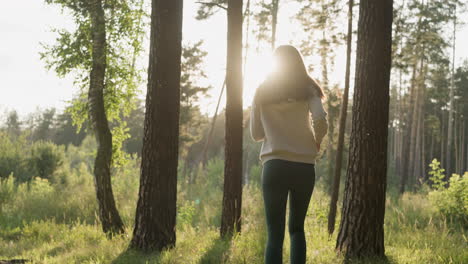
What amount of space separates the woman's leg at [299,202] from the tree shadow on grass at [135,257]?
2.11 metres

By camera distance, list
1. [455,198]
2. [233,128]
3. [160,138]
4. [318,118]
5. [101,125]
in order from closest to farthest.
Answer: [318,118] → [160,138] → [233,128] → [101,125] → [455,198]

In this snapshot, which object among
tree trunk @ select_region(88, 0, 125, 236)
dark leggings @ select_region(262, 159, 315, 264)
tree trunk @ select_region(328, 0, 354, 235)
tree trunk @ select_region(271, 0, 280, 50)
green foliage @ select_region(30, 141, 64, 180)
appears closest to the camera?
dark leggings @ select_region(262, 159, 315, 264)

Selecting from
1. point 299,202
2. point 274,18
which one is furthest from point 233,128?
point 274,18

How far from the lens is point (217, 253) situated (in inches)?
198

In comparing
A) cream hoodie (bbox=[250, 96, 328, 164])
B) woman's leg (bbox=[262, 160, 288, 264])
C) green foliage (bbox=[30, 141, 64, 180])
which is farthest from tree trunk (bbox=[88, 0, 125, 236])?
green foliage (bbox=[30, 141, 64, 180])

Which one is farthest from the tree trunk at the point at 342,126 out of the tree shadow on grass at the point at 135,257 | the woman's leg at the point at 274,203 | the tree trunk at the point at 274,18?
the tree trunk at the point at 274,18

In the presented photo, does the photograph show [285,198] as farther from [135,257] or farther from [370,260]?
[135,257]

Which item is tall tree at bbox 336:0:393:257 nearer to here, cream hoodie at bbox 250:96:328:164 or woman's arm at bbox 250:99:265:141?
cream hoodie at bbox 250:96:328:164

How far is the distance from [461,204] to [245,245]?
25.8 feet

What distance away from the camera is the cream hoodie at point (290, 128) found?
3223 millimetres

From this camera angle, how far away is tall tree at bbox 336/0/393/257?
4.90 metres

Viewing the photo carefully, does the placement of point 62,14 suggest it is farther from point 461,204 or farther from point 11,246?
point 461,204

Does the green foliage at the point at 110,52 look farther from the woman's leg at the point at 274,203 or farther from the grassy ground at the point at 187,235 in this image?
the woman's leg at the point at 274,203

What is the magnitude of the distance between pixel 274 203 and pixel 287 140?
549mm
